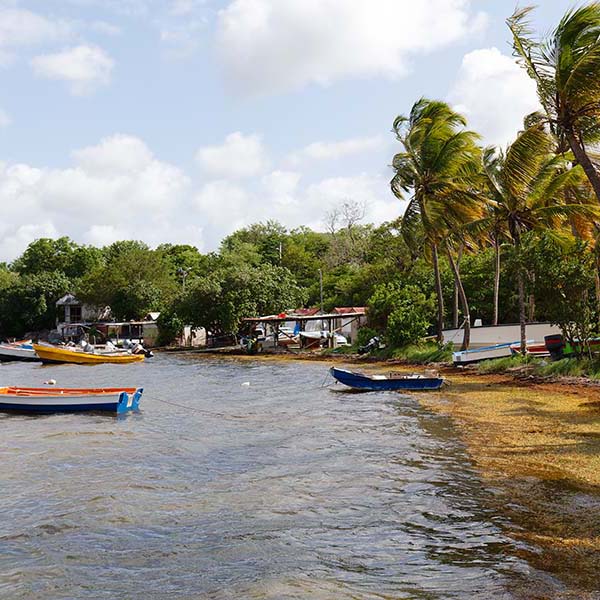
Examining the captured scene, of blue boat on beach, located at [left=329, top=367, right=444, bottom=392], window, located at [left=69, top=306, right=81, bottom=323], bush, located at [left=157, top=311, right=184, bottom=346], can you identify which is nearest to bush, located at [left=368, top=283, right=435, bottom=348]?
blue boat on beach, located at [left=329, top=367, right=444, bottom=392]

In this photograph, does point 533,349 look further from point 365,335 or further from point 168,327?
point 168,327

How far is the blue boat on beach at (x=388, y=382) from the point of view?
22.2 m

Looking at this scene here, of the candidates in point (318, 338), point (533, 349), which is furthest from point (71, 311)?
point (533, 349)

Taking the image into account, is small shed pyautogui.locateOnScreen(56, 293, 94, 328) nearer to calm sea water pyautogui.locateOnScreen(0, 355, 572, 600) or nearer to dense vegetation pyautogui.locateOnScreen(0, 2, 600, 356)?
dense vegetation pyautogui.locateOnScreen(0, 2, 600, 356)

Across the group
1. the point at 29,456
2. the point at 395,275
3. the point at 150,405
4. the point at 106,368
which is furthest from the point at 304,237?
the point at 29,456

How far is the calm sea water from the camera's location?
7.39 metres

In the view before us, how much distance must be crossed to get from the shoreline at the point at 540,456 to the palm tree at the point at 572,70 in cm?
555

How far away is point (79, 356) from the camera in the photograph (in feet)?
139

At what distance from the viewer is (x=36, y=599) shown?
720 cm

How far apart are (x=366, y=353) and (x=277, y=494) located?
25.3 m

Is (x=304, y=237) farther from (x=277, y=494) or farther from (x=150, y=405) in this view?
(x=277, y=494)

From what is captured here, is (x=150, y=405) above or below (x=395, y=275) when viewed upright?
below

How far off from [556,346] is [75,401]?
647 inches

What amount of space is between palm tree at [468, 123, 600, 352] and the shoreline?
17.0 feet
